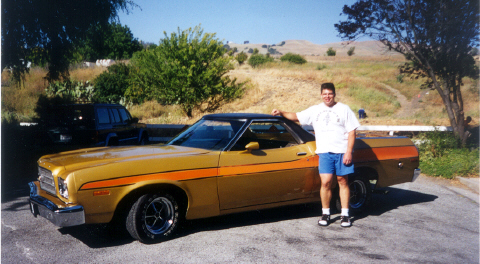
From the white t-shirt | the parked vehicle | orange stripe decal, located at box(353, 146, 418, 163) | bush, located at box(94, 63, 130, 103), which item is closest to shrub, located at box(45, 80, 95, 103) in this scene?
bush, located at box(94, 63, 130, 103)

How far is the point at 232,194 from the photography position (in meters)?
4.53

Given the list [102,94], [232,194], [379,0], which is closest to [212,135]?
[232,194]

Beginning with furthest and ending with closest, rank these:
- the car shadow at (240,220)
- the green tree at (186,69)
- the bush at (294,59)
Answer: the bush at (294,59) < the green tree at (186,69) < the car shadow at (240,220)

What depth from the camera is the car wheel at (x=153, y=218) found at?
13.2 ft

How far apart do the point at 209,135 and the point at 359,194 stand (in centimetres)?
248

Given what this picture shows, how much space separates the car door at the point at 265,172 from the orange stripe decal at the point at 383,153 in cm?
81

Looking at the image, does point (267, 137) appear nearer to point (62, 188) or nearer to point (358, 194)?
point (358, 194)

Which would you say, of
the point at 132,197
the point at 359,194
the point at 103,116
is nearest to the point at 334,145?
the point at 359,194

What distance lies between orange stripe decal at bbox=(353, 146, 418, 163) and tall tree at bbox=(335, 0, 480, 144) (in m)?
4.90

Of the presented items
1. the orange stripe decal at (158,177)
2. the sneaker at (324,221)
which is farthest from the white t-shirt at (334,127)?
the orange stripe decal at (158,177)

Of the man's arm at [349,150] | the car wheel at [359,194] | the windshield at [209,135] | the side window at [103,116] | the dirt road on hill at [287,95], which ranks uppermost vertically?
the dirt road on hill at [287,95]

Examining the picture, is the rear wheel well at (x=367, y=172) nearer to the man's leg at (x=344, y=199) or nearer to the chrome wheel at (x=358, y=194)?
the chrome wheel at (x=358, y=194)

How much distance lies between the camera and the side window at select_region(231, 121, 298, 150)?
5022mm

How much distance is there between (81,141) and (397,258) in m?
7.03
